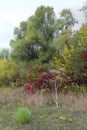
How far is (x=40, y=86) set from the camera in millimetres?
12703

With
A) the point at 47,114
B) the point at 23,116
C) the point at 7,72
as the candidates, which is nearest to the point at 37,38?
the point at 7,72

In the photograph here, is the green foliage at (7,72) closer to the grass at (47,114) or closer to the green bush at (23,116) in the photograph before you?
the grass at (47,114)

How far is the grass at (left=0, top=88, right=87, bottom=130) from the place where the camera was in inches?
257

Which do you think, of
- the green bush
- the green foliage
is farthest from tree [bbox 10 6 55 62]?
the green bush

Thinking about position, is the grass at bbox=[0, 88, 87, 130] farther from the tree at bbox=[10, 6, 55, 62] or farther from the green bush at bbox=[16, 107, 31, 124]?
the tree at bbox=[10, 6, 55, 62]

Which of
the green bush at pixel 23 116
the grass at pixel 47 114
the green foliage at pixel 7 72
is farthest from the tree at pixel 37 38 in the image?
the green bush at pixel 23 116

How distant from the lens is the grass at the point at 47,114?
6.52 m

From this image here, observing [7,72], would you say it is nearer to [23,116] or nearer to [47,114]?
[47,114]

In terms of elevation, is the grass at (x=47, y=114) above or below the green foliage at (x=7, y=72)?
below

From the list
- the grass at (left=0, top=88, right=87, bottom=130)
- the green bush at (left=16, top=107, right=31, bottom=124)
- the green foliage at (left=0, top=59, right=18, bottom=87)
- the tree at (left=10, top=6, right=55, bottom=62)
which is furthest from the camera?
the tree at (left=10, top=6, right=55, bottom=62)

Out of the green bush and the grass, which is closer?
the grass

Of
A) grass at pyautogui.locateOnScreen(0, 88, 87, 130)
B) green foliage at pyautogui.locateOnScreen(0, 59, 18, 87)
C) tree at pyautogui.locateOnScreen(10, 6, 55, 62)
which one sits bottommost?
grass at pyautogui.locateOnScreen(0, 88, 87, 130)

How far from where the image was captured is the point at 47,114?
7.41 meters

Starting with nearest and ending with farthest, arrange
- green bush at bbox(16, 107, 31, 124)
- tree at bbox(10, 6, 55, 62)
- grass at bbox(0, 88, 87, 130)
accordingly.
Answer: grass at bbox(0, 88, 87, 130)
green bush at bbox(16, 107, 31, 124)
tree at bbox(10, 6, 55, 62)
